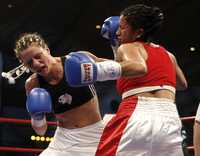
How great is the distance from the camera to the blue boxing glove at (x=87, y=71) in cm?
151

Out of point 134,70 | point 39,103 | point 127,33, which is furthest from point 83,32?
point 134,70

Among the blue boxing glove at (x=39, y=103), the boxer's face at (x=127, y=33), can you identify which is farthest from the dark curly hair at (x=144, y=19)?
the blue boxing glove at (x=39, y=103)

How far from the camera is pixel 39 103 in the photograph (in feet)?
7.02

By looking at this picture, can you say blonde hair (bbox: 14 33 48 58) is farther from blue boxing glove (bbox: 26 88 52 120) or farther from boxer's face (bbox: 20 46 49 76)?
blue boxing glove (bbox: 26 88 52 120)

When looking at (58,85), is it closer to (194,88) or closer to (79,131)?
(79,131)

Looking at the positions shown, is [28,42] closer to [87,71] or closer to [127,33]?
[127,33]

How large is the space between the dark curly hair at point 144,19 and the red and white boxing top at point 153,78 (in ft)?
0.20

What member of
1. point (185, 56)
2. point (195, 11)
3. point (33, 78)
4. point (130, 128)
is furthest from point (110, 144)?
point (185, 56)

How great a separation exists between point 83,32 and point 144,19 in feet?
21.8

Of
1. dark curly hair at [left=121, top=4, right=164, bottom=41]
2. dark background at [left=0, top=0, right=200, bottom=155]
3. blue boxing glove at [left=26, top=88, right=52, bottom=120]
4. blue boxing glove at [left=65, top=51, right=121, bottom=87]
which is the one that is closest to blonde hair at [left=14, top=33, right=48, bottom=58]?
blue boxing glove at [left=26, top=88, right=52, bottom=120]

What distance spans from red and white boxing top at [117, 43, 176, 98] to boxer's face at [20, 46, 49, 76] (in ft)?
1.97

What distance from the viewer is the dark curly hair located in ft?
5.90

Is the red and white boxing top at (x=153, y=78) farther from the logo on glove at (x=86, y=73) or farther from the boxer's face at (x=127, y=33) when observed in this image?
the logo on glove at (x=86, y=73)

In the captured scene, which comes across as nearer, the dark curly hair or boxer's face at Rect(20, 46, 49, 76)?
the dark curly hair
